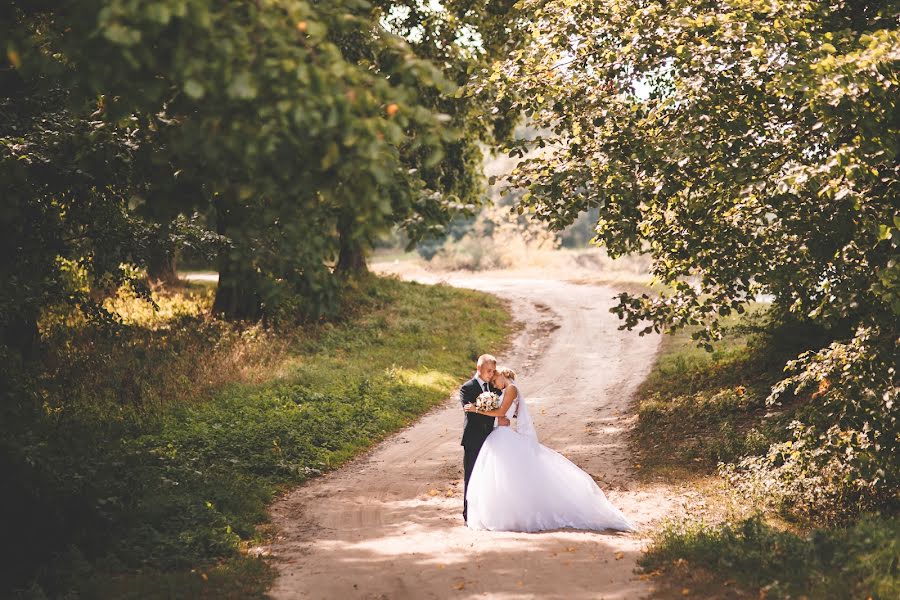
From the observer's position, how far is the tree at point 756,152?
7.79m

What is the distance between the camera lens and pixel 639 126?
32.0 feet

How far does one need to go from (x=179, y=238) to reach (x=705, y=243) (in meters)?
8.75

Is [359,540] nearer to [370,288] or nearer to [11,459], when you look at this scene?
[11,459]

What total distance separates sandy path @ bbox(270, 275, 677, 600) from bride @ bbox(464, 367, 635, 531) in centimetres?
22

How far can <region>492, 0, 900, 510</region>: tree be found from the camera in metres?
7.79

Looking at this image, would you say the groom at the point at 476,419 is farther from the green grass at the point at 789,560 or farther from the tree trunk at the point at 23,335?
the tree trunk at the point at 23,335

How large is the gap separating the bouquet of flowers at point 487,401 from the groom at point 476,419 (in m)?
0.11

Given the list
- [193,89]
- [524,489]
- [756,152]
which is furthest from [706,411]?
[193,89]

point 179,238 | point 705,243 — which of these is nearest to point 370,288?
point 179,238

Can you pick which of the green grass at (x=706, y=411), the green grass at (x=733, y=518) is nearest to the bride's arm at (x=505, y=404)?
the green grass at (x=733, y=518)

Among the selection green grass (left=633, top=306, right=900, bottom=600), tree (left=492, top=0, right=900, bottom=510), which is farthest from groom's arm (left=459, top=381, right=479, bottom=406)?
green grass (left=633, top=306, right=900, bottom=600)

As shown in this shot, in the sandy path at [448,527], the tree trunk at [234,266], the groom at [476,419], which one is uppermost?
the tree trunk at [234,266]

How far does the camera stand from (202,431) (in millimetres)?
12641

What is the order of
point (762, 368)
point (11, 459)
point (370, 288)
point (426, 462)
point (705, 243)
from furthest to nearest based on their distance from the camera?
point (370, 288) → point (762, 368) → point (426, 462) → point (705, 243) → point (11, 459)
